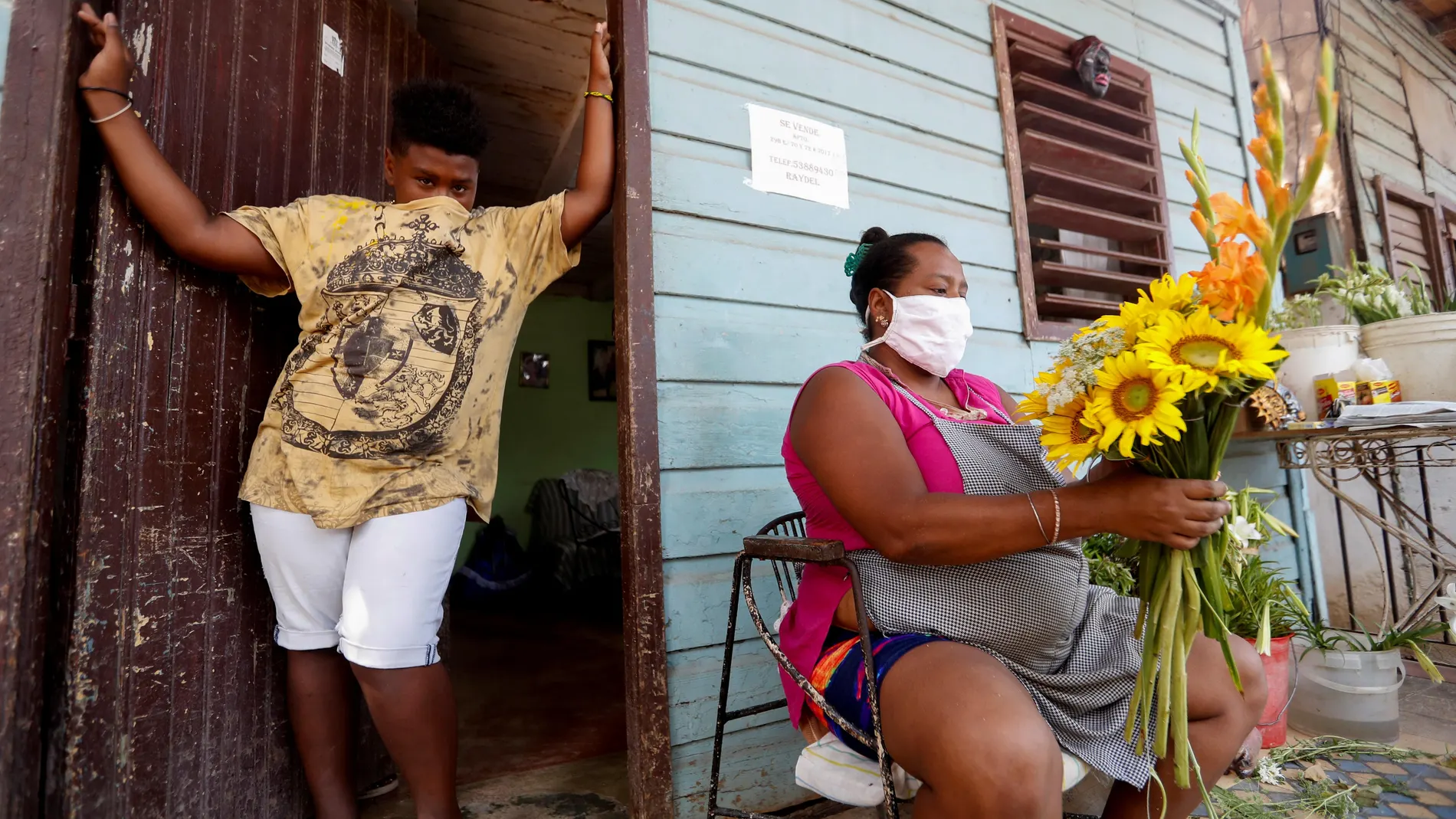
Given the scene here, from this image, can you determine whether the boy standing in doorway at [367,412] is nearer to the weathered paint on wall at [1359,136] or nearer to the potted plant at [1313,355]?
the potted plant at [1313,355]

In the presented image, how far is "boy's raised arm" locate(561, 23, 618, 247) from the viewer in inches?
70.2

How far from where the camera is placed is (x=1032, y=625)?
1.32m

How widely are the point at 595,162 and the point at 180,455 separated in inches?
47.1

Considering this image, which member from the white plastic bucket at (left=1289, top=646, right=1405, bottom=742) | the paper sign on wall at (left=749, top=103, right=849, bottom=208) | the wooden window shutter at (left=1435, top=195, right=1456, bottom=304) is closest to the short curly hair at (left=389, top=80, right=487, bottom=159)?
the paper sign on wall at (left=749, top=103, right=849, bottom=208)

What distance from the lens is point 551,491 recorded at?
19.8 feet

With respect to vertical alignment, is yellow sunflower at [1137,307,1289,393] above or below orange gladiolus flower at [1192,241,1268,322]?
below

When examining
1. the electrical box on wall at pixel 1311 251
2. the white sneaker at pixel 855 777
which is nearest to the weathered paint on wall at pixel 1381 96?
the electrical box on wall at pixel 1311 251

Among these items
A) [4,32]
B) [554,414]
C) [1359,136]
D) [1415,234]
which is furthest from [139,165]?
[1415,234]

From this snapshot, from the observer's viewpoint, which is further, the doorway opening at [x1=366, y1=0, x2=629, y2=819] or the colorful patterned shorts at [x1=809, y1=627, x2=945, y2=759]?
the doorway opening at [x1=366, y1=0, x2=629, y2=819]

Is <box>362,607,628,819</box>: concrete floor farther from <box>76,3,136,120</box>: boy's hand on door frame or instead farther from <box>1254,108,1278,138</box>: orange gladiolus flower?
<box>1254,108,1278,138</box>: orange gladiolus flower

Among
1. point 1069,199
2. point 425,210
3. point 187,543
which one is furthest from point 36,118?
point 1069,199

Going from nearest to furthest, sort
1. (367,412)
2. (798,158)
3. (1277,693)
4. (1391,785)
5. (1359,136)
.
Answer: (367,412)
(1391,785)
(798,158)
(1277,693)
(1359,136)

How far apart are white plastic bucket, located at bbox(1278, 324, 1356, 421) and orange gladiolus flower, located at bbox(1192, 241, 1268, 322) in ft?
7.26

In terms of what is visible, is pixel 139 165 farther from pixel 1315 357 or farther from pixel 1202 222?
pixel 1315 357
